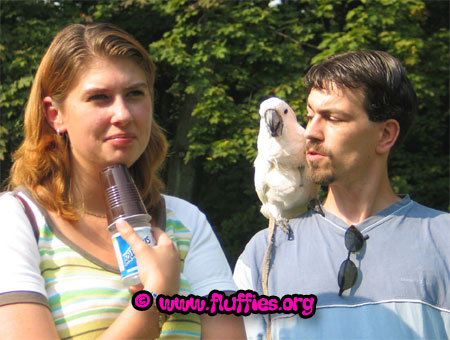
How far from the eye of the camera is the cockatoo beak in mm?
2344

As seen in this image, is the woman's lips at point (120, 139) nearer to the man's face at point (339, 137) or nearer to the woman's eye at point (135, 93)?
the woman's eye at point (135, 93)

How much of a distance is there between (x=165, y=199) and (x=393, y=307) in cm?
94

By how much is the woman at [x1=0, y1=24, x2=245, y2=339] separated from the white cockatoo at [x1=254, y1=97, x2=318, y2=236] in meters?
0.94

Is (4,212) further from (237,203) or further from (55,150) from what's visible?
(237,203)

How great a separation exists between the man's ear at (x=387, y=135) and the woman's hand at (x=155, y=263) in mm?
1239

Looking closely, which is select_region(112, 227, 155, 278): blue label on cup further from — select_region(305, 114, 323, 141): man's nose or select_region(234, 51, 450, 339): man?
select_region(305, 114, 323, 141): man's nose

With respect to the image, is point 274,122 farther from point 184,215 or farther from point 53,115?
point 53,115

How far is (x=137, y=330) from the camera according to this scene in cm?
109

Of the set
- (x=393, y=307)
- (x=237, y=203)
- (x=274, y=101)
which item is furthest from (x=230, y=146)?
(x=393, y=307)

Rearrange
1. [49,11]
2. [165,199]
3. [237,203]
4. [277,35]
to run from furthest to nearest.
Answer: [237,203] → [277,35] → [49,11] → [165,199]

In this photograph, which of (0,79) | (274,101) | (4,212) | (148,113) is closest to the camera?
(4,212)

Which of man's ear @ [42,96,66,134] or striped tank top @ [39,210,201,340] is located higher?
man's ear @ [42,96,66,134]

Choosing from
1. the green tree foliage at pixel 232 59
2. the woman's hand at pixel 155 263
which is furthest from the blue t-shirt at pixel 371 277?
the green tree foliage at pixel 232 59

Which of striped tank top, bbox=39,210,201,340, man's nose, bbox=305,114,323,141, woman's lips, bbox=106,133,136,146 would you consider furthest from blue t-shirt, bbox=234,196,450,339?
woman's lips, bbox=106,133,136,146
